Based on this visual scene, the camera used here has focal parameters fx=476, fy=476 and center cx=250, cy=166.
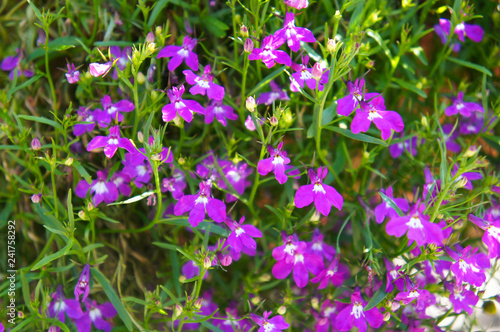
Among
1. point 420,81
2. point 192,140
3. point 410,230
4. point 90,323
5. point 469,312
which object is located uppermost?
point 420,81

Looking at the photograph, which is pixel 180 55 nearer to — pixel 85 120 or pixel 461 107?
pixel 85 120

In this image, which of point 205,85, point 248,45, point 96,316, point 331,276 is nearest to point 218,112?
point 205,85

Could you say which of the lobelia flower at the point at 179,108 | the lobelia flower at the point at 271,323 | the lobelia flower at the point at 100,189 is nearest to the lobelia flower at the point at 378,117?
the lobelia flower at the point at 179,108

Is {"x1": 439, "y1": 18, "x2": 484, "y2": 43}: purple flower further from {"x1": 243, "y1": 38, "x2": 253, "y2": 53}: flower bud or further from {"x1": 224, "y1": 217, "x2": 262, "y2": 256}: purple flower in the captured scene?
{"x1": 224, "y1": 217, "x2": 262, "y2": 256}: purple flower

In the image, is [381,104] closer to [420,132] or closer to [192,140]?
[420,132]

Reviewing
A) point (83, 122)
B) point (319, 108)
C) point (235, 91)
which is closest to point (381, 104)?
point (319, 108)

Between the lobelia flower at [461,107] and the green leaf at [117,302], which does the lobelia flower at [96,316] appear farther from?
the lobelia flower at [461,107]
